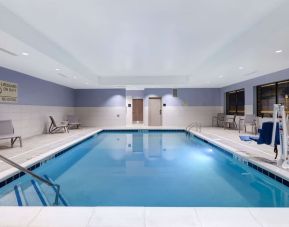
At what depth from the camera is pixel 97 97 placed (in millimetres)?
12977

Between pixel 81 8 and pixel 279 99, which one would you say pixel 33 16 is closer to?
pixel 81 8

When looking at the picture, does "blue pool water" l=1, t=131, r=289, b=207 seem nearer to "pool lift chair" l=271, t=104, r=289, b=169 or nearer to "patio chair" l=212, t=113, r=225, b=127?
"pool lift chair" l=271, t=104, r=289, b=169

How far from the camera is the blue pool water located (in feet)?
10.6

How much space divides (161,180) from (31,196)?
82.9 inches

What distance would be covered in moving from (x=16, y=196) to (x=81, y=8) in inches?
115

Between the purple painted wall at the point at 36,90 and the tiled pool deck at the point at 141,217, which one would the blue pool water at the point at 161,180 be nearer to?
the tiled pool deck at the point at 141,217

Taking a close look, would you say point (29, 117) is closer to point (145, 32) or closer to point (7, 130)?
point (7, 130)

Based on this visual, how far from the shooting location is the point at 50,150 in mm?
5488

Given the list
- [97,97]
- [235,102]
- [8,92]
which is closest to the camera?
[8,92]

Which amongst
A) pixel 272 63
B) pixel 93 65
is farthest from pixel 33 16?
pixel 272 63

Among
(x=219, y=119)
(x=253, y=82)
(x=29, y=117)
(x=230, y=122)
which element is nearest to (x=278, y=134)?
(x=253, y=82)

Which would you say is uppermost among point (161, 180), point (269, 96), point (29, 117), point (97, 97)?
point (97, 97)

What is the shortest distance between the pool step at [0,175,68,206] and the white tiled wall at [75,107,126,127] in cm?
936

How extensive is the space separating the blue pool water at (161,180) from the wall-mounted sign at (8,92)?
8.02ft
